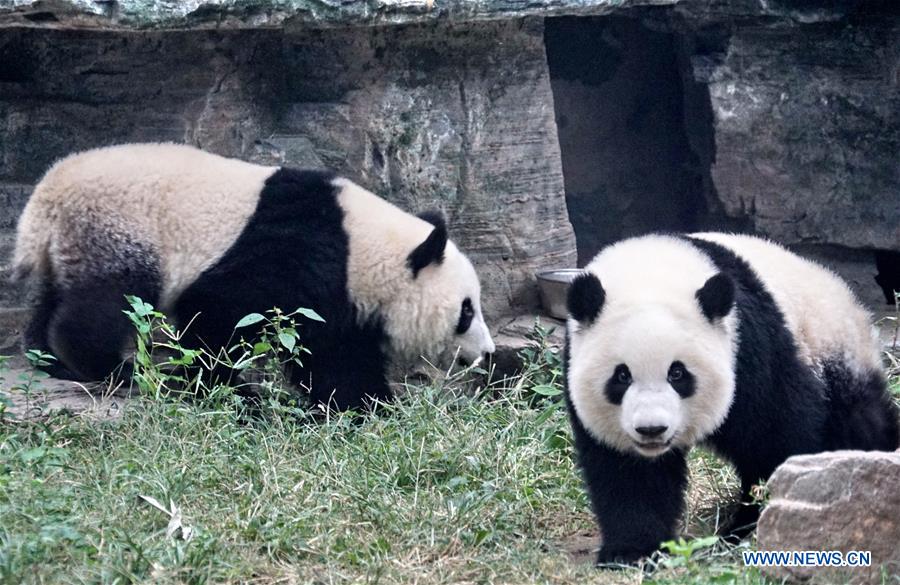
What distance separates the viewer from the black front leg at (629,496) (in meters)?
4.58

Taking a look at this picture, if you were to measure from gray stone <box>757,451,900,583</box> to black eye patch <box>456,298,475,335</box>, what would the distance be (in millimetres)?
3220

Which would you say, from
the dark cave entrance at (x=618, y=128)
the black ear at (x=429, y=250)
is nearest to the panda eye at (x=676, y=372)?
the black ear at (x=429, y=250)

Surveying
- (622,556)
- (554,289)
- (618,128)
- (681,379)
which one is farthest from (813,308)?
(618,128)

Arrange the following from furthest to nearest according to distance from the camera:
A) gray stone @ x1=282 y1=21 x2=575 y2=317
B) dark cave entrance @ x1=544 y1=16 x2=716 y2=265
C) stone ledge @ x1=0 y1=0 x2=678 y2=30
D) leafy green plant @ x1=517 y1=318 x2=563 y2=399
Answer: dark cave entrance @ x1=544 y1=16 x2=716 y2=265, gray stone @ x1=282 y1=21 x2=575 y2=317, leafy green plant @ x1=517 y1=318 x2=563 y2=399, stone ledge @ x1=0 y1=0 x2=678 y2=30

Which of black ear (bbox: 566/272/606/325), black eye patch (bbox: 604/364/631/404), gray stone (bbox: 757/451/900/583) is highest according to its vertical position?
black ear (bbox: 566/272/606/325)

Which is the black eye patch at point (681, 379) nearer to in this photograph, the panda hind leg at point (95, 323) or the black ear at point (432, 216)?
the black ear at point (432, 216)

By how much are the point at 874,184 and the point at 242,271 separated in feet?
14.5

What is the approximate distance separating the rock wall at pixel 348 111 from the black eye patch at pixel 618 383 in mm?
3762

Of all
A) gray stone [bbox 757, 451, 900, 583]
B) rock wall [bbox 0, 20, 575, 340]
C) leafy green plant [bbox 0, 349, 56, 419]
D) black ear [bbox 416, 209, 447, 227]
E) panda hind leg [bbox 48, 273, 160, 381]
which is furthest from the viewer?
rock wall [bbox 0, 20, 575, 340]

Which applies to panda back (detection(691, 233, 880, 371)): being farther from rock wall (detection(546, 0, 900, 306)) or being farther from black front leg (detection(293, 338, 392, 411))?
rock wall (detection(546, 0, 900, 306))

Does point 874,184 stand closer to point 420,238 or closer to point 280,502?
point 420,238

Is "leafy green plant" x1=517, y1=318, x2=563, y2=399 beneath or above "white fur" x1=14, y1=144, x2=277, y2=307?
beneath

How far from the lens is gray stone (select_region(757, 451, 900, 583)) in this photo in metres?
3.97

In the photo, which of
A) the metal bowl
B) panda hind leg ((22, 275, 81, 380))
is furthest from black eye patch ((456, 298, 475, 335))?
panda hind leg ((22, 275, 81, 380))
